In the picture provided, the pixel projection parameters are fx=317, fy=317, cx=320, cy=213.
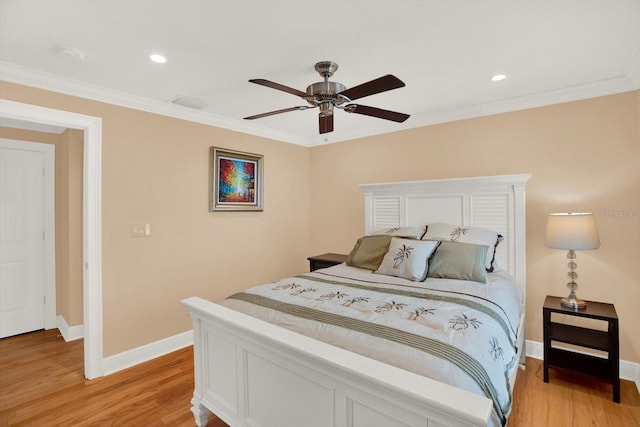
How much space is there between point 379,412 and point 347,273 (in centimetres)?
163

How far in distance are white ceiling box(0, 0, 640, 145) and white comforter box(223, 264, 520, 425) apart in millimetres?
1594

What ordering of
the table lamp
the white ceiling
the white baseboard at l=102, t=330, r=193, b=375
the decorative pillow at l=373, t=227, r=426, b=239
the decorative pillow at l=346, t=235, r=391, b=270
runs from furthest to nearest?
the decorative pillow at l=373, t=227, r=426, b=239
the decorative pillow at l=346, t=235, r=391, b=270
the white baseboard at l=102, t=330, r=193, b=375
the table lamp
the white ceiling

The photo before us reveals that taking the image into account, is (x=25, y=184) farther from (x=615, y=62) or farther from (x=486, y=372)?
(x=615, y=62)

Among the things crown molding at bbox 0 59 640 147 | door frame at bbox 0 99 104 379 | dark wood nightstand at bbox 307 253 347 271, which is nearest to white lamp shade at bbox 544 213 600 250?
crown molding at bbox 0 59 640 147

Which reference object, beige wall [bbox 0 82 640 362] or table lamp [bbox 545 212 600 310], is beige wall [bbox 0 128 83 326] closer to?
beige wall [bbox 0 82 640 362]

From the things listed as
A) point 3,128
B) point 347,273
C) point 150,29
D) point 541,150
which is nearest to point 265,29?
point 150,29

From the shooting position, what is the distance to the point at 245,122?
12.0 ft

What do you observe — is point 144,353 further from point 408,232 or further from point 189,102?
point 408,232

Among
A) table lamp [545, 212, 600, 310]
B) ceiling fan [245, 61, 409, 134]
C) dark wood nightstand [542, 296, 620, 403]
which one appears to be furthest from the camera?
table lamp [545, 212, 600, 310]

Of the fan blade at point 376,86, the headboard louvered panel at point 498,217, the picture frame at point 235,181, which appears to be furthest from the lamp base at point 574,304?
the picture frame at point 235,181

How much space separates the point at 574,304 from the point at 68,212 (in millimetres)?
4833

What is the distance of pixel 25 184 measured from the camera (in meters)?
3.62

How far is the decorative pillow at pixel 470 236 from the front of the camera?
2.76 metres

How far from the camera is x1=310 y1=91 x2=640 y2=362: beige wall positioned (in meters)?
2.51
